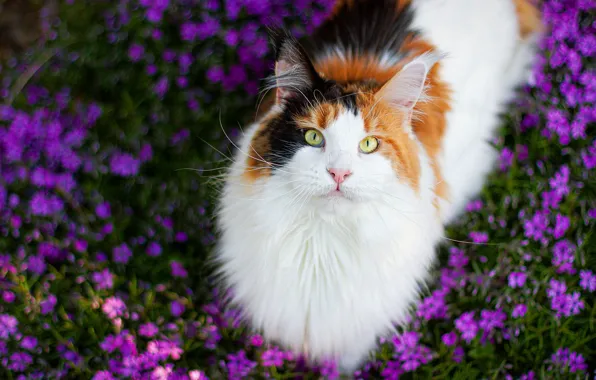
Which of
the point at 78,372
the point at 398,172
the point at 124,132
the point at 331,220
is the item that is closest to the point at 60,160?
the point at 124,132

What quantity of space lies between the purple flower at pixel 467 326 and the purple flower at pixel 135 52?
1.79 metres

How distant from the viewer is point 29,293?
1973 millimetres

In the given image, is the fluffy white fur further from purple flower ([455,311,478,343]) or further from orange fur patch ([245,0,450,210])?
purple flower ([455,311,478,343])

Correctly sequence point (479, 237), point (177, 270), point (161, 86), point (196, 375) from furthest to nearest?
point (161, 86) < point (479, 237) < point (177, 270) < point (196, 375)

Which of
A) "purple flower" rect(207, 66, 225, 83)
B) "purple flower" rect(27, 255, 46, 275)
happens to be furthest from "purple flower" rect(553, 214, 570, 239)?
"purple flower" rect(27, 255, 46, 275)

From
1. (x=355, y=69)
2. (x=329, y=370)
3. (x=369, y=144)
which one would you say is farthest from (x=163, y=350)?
(x=355, y=69)

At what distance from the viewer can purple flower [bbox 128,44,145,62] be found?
242 centimetres

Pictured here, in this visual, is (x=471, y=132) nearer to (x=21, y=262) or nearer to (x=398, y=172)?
(x=398, y=172)

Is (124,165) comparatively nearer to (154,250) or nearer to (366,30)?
(154,250)

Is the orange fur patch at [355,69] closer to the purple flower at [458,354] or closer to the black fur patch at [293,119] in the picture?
the black fur patch at [293,119]

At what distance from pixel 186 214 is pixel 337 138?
3.71ft

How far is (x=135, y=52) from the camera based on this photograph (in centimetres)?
241

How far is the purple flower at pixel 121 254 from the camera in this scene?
2.11 metres

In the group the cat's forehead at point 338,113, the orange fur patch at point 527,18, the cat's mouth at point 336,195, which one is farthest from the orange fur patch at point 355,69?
the orange fur patch at point 527,18
